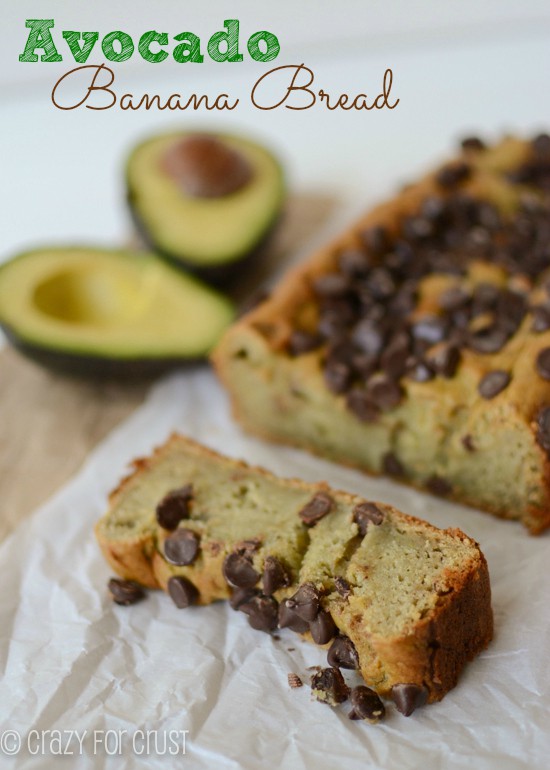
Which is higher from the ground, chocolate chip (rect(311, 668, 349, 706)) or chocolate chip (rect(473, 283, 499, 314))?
chocolate chip (rect(473, 283, 499, 314))

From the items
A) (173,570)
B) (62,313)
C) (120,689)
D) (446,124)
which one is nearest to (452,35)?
(446,124)

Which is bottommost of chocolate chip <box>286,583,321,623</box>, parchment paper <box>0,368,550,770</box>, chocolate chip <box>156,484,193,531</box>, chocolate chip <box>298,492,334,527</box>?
parchment paper <box>0,368,550,770</box>

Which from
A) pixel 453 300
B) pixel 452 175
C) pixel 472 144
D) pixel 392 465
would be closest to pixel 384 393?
pixel 392 465

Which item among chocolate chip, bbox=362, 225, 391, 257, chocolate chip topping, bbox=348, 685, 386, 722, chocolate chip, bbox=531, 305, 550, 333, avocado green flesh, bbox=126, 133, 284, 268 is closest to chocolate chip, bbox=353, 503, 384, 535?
chocolate chip topping, bbox=348, 685, 386, 722

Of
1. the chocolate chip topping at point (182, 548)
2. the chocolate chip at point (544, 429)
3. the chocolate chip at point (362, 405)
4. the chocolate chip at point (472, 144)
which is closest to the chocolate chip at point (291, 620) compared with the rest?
the chocolate chip topping at point (182, 548)

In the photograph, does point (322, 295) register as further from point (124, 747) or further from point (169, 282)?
point (124, 747)

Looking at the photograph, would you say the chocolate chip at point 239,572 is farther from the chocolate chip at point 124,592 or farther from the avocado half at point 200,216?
the avocado half at point 200,216

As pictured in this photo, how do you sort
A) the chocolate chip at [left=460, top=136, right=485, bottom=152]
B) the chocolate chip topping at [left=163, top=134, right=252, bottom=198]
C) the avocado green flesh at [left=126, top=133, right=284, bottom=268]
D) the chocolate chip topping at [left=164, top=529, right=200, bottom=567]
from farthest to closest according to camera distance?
the chocolate chip at [left=460, top=136, right=485, bottom=152]
the chocolate chip topping at [left=163, top=134, right=252, bottom=198]
the avocado green flesh at [left=126, top=133, right=284, bottom=268]
the chocolate chip topping at [left=164, top=529, right=200, bottom=567]

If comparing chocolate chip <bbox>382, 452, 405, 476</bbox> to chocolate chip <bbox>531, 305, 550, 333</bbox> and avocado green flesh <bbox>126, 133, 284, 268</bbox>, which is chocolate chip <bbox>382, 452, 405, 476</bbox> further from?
avocado green flesh <bbox>126, 133, 284, 268</bbox>
